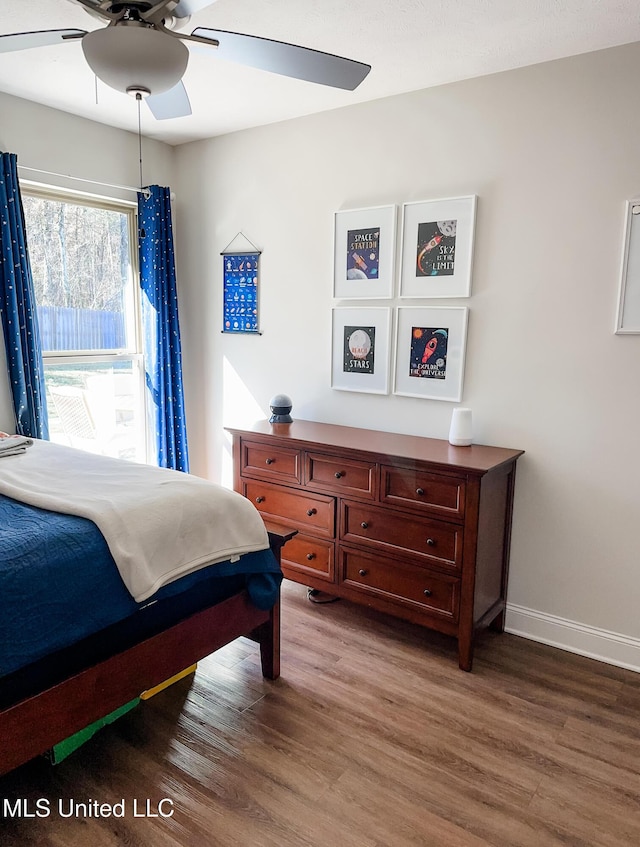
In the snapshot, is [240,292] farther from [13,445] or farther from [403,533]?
[403,533]

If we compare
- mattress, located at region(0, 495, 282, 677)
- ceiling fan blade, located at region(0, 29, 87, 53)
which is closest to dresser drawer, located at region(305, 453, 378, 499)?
mattress, located at region(0, 495, 282, 677)

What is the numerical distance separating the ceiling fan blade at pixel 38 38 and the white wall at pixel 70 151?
4.81 feet

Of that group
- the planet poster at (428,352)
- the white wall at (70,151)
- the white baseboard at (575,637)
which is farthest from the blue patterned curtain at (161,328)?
the white baseboard at (575,637)

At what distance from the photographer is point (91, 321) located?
353cm

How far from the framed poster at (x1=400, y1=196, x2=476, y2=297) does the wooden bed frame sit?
4.61 feet

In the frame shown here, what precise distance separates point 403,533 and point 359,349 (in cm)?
106

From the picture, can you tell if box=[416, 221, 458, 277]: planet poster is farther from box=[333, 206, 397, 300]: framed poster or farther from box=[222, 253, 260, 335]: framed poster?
box=[222, 253, 260, 335]: framed poster

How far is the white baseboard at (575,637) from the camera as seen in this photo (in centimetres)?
255

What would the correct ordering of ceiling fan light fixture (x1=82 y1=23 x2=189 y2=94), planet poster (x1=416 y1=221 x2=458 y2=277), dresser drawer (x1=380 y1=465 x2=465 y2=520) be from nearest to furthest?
ceiling fan light fixture (x1=82 y1=23 x2=189 y2=94)
dresser drawer (x1=380 y1=465 x2=465 y2=520)
planet poster (x1=416 y1=221 x2=458 y2=277)

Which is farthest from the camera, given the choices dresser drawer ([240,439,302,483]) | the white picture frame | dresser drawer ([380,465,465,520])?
dresser drawer ([240,439,302,483])

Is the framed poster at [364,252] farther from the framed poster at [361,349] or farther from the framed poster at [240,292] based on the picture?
the framed poster at [240,292]

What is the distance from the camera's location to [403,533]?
263cm

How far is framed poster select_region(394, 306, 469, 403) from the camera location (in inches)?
111

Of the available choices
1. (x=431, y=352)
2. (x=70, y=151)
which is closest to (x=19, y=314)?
(x=70, y=151)
